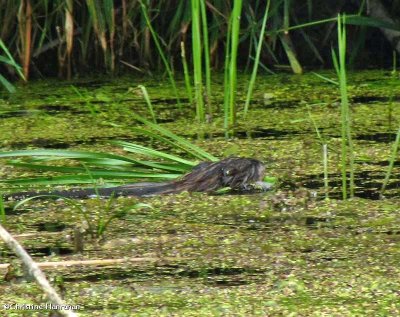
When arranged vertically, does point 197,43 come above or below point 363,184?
above

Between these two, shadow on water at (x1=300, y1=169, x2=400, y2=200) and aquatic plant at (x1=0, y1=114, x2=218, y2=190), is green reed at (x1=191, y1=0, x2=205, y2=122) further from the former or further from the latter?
shadow on water at (x1=300, y1=169, x2=400, y2=200)

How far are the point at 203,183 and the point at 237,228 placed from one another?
0.51 metres

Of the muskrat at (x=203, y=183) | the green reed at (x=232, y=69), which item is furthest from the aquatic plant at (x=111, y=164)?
the green reed at (x=232, y=69)

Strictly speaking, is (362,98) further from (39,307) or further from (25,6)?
(39,307)

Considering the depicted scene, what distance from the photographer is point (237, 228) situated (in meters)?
2.73

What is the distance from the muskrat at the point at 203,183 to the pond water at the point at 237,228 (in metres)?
0.07

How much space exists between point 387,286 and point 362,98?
236 centimetres

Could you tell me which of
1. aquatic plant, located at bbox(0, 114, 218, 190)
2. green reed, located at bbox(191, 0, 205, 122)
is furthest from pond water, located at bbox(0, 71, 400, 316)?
green reed, located at bbox(191, 0, 205, 122)

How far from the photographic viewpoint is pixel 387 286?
7.30ft

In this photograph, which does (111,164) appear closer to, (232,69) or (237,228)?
(232,69)

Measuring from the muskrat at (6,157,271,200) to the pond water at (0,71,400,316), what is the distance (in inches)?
2.7

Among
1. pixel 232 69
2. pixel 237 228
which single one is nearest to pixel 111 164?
pixel 232 69

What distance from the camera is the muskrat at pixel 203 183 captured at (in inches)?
124

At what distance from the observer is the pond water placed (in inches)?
86.0
